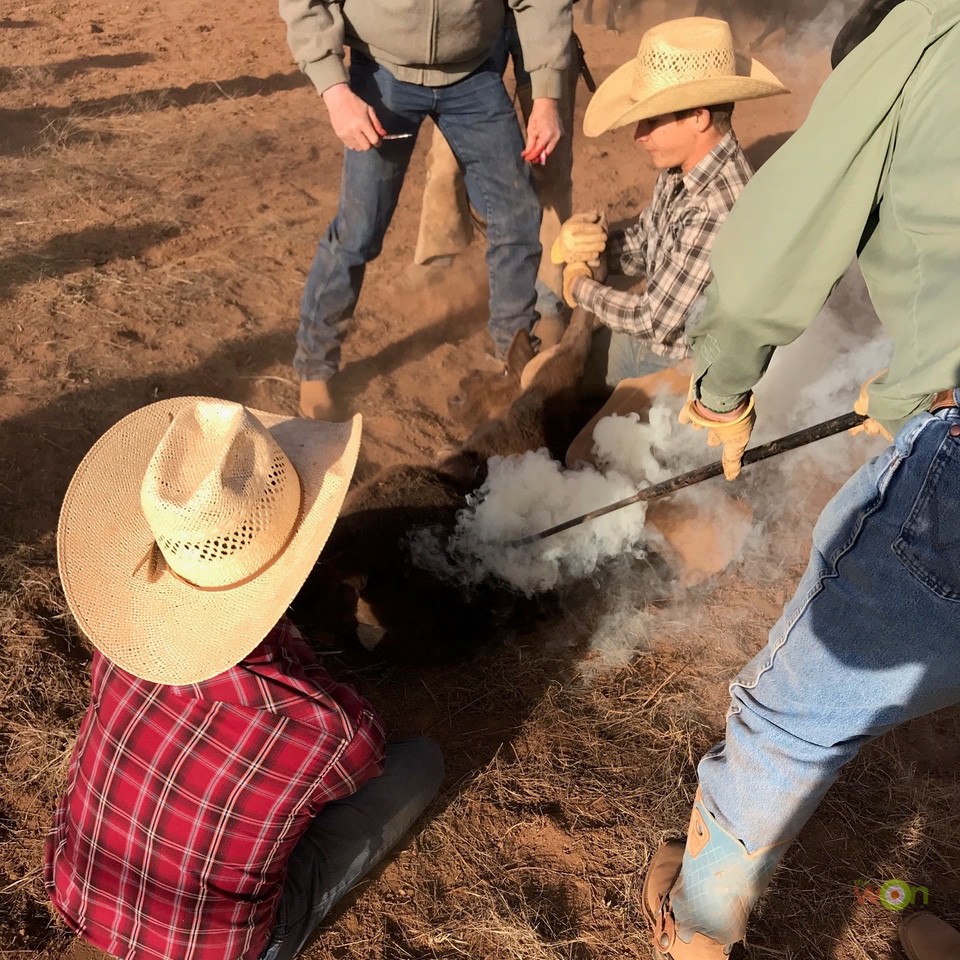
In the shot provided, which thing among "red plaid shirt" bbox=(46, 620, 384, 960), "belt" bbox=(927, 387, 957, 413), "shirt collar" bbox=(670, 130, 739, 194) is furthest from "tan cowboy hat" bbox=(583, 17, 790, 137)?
"red plaid shirt" bbox=(46, 620, 384, 960)

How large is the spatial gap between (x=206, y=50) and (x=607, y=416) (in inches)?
210

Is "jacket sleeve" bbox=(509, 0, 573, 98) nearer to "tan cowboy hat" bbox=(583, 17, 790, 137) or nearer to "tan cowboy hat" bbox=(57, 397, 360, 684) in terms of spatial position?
"tan cowboy hat" bbox=(583, 17, 790, 137)

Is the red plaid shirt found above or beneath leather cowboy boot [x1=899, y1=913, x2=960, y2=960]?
above

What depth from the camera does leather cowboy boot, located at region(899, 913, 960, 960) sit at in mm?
2209

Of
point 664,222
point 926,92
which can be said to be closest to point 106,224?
point 664,222

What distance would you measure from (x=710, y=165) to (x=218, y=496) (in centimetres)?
203

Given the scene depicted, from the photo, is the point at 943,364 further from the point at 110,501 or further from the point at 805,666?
the point at 110,501

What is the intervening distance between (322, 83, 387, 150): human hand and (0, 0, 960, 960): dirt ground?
52.8 inches

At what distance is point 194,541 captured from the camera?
1.56m

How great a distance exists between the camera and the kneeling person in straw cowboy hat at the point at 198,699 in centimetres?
164

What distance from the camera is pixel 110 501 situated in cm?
190

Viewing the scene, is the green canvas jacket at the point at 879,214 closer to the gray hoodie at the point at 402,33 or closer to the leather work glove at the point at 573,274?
the leather work glove at the point at 573,274

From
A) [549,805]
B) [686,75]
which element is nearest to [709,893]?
[549,805]

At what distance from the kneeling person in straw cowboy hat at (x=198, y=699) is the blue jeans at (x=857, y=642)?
0.85 m
